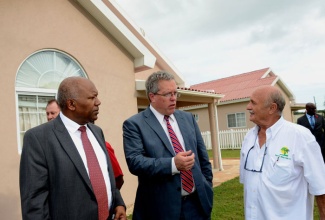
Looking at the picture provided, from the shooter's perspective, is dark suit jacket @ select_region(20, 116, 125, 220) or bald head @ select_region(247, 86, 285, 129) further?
bald head @ select_region(247, 86, 285, 129)

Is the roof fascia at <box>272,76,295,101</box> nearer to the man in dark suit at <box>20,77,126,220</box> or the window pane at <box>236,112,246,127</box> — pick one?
the window pane at <box>236,112,246,127</box>

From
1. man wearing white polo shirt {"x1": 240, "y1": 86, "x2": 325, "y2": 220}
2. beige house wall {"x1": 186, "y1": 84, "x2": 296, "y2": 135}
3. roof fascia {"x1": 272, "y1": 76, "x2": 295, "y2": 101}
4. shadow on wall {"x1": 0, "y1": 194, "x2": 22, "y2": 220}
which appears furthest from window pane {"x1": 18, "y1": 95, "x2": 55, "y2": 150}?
roof fascia {"x1": 272, "y1": 76, "x2": 295, "y2": 101}

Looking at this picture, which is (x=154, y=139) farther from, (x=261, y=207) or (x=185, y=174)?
(x=261, y=207)

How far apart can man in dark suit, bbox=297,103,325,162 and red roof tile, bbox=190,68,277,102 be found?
40.3ft

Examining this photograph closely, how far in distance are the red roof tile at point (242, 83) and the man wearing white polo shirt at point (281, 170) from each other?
1897cm

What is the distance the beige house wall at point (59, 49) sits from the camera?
5156 mm

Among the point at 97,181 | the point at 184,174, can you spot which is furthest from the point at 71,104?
the point at 184,174

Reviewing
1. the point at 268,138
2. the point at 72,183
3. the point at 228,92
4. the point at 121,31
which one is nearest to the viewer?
the point at 72,183

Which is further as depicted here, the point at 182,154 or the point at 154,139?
the point at 154,139

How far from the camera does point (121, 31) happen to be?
22.8 feet

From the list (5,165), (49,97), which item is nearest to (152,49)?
(49,97)

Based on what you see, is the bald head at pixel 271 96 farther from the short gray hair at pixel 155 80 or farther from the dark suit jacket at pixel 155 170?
the short gray hair at pixel 155 80

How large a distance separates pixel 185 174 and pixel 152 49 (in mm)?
8449

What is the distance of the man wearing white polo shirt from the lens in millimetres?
2551
